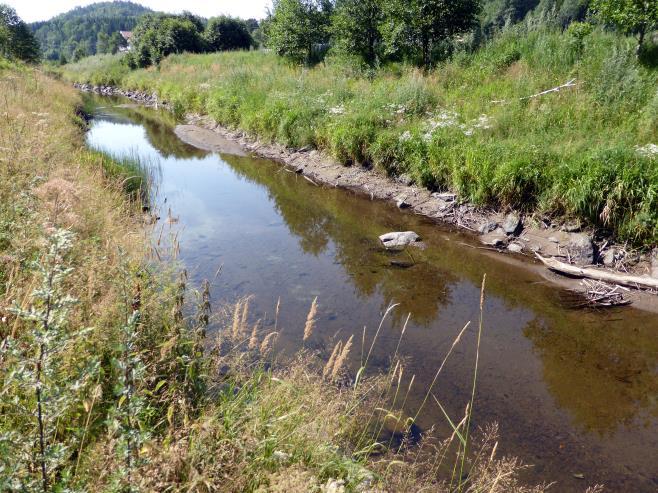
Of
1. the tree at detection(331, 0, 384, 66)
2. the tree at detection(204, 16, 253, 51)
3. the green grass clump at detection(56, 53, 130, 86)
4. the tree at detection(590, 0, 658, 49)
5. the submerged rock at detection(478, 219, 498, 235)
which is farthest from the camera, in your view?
the tree at detection(204, 16, 253, 51)

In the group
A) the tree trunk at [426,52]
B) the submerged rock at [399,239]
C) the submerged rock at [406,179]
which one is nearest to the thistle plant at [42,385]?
the submerged rock at [399,239]

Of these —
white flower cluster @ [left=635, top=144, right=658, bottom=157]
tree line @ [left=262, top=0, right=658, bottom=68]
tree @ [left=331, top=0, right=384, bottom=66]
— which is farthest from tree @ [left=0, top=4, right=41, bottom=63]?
white flower cluster @ [left=635, top=144, right=658, bottom=157]

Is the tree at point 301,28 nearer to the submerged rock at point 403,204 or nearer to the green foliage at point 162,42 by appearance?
the submerged rock at point 403,204

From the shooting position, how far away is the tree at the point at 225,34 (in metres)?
40.4

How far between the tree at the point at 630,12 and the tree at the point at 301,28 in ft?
43.9

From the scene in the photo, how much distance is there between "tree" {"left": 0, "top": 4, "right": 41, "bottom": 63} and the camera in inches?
1355

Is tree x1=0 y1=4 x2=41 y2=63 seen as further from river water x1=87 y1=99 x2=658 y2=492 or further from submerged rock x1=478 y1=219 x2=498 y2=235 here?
submerged rock x1=478 y1=219 x2=498 y2=235

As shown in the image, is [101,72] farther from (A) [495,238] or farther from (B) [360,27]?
(A) [495,238]

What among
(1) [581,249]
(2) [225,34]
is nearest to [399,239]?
(1) [581,249]

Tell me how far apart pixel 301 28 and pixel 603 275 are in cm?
1921

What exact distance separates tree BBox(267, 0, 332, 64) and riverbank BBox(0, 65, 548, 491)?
62.9 ft

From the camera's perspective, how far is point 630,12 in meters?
10.4

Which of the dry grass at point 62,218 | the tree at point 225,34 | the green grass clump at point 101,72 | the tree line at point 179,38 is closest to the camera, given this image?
the dry grass at point 62,218

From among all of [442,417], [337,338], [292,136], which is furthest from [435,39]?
[442,417]
